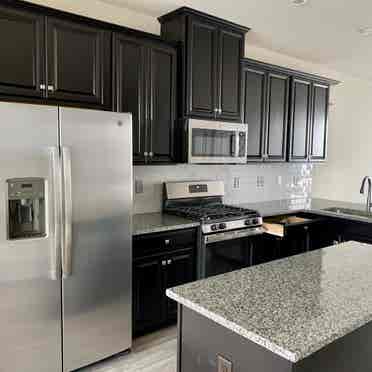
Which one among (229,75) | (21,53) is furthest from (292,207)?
(21,53)

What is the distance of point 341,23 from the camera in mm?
3211

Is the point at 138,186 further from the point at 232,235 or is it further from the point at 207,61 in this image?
the point at 207,61

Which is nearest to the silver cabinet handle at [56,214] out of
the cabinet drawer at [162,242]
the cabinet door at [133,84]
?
the cabinet drawer at [162,242]

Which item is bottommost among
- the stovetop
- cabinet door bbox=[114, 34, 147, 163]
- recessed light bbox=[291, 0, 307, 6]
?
the stovetop

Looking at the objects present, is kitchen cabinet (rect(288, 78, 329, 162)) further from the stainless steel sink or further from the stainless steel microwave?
the stainless steel microwave

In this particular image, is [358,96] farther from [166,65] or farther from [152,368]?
[152,368]

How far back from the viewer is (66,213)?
207 centimetres

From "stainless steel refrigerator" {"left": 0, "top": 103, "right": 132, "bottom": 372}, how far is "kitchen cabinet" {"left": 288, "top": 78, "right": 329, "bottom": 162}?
2547 millimetres

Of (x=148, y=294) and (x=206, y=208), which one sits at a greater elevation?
(x=206, y=208)

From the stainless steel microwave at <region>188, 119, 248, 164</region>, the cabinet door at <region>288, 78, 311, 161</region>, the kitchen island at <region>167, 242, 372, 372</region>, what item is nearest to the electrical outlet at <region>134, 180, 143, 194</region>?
the stainless steel microwave at <region>188, 119, 248, 164</region>

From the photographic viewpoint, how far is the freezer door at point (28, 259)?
1.89 meters

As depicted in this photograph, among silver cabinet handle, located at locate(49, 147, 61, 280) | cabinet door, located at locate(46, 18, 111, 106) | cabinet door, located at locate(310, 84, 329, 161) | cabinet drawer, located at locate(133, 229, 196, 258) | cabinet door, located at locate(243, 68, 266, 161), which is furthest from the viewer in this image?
cabinet door, located at locate(310, 84, 329, 161)

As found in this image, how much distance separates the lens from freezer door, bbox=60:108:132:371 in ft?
6.90

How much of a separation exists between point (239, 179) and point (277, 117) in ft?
2.79
